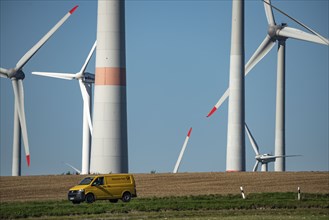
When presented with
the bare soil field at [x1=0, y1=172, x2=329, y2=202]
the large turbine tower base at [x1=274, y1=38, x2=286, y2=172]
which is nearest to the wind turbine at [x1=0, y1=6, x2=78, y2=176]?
the bare soil field at [x1=0, y1=172, x2=329, y2=202]

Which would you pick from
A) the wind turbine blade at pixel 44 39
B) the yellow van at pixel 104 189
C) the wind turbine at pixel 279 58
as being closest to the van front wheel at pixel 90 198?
the yellow van at pixel 104 189

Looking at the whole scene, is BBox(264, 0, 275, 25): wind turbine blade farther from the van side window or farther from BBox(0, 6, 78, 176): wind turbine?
the van side window

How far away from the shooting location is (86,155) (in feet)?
423

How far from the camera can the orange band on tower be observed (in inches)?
4067

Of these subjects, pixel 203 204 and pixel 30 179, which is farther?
pixel 30 179

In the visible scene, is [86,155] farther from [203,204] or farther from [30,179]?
[203,204]

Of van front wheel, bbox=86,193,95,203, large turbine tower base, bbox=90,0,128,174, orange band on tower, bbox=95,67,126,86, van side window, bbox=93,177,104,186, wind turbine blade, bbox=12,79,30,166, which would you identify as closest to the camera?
van front wheel, bbox=86,193,95,203

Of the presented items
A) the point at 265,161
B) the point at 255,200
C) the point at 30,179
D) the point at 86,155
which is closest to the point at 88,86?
the point at 86,155

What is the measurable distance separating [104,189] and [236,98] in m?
38.8

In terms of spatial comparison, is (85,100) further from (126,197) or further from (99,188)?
(99,188)

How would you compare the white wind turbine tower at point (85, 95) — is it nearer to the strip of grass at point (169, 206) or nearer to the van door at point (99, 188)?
the van door at point (99, 188)

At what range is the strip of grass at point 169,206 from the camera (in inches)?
2677

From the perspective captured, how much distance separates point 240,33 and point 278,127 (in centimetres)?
1246

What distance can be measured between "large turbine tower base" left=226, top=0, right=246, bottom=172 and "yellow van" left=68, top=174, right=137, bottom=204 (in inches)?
1424
